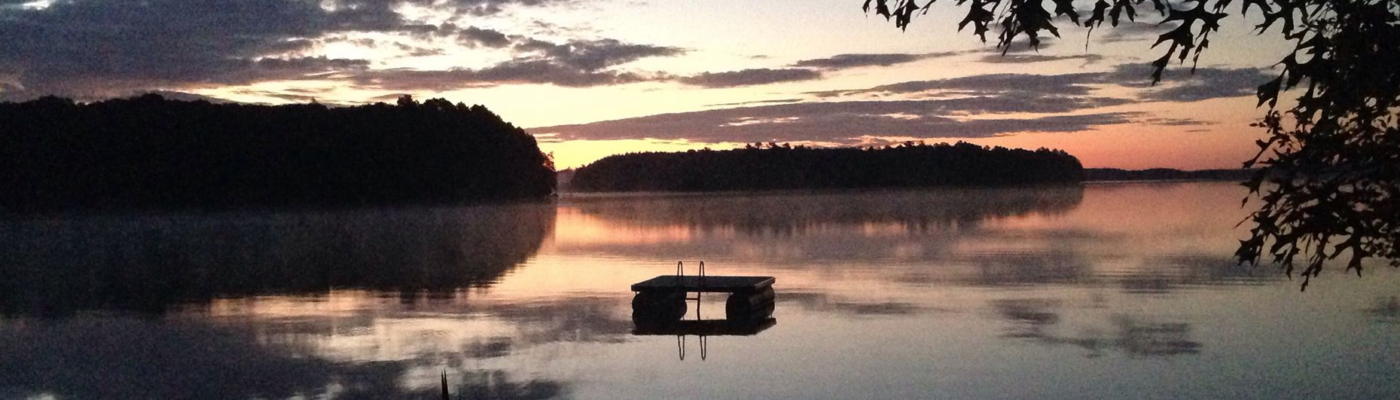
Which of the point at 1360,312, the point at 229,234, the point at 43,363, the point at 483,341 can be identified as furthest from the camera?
the point at 229,234

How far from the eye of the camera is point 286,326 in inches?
692

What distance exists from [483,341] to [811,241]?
78.0 feet

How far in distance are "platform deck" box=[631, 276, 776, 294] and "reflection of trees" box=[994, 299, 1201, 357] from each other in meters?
3.48

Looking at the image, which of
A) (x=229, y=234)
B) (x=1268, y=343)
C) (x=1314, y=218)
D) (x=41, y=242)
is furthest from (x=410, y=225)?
(x=1314, y=218)

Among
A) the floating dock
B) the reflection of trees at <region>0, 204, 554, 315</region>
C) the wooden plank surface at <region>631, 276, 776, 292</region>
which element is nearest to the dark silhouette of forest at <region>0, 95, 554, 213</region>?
the reflection of trees at <region>0, 204, 554, 315</region>

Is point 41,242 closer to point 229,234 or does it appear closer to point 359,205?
point 229,234

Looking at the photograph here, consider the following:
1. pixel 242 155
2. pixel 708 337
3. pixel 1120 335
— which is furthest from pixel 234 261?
pixel 242 155

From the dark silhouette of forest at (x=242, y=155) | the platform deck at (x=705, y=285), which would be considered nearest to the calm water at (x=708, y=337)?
the platform deck at (x=705, y=285)

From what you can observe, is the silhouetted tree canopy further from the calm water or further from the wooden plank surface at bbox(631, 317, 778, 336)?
the wooden plank surface at bbox(631, 317, 778, 336)

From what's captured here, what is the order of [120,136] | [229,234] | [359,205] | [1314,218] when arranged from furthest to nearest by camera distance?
[359,205] → [120,136] → [229,234] → [1314,218]

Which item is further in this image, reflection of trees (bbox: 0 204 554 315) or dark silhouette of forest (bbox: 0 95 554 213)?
dark silhouette of forest (bbox: 0 95 554 213)

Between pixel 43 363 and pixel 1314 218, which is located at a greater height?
pixel 1314 218

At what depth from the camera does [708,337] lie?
1647 centimetres

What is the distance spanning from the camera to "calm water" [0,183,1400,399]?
12453 mm
